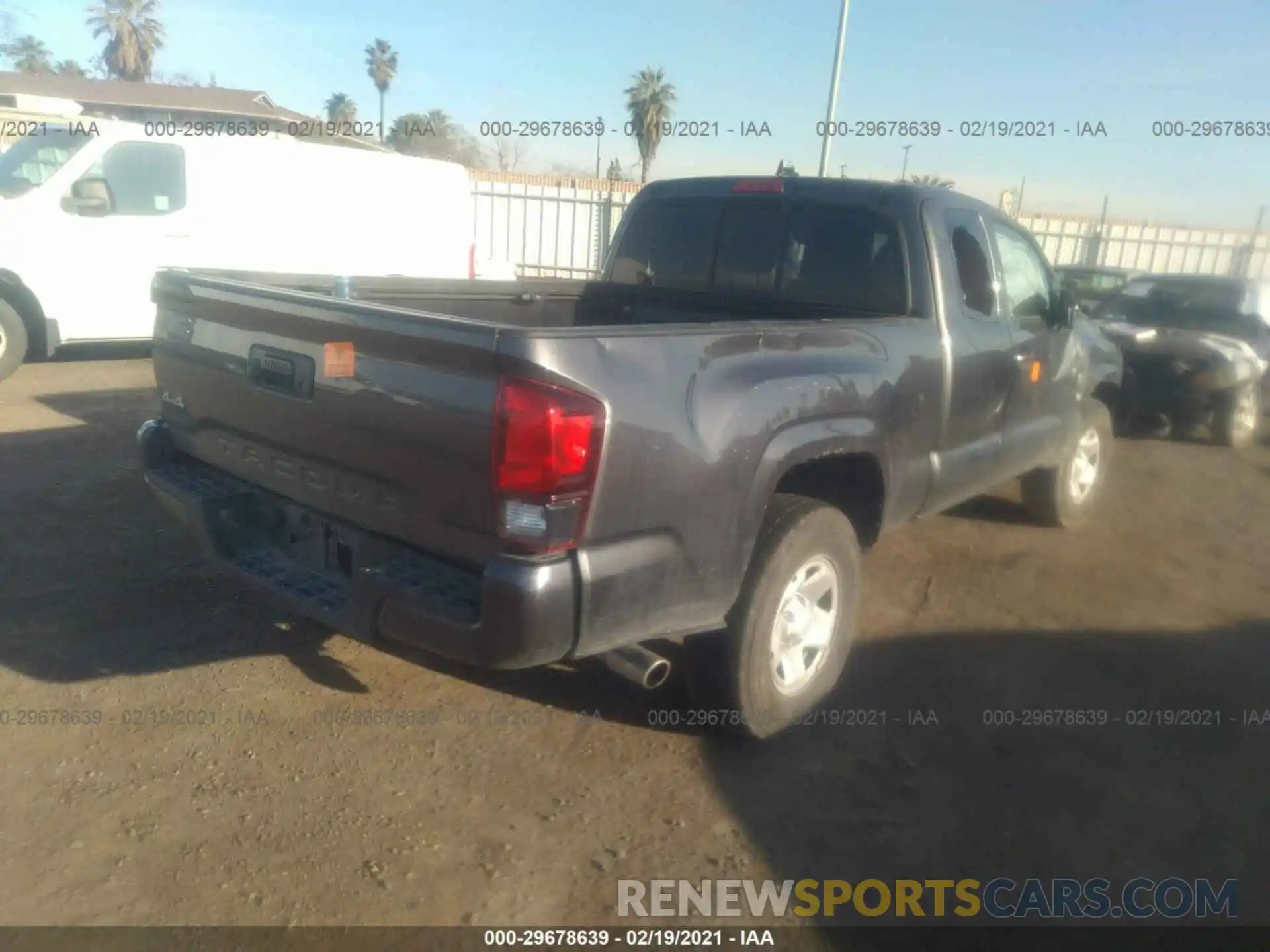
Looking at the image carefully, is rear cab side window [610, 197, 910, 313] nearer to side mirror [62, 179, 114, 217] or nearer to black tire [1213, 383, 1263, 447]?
side mirror [62, 179, 114, 217]

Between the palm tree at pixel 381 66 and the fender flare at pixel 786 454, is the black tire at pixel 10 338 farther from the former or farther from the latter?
the palm tree at pixel 381 66

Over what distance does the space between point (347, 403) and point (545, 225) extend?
15161mm

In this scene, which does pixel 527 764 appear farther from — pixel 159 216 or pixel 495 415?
pixel 159 216

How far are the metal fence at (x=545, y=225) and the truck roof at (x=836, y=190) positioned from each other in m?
12.5

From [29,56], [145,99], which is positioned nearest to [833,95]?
[145,99]

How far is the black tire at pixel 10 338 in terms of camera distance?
330 inches

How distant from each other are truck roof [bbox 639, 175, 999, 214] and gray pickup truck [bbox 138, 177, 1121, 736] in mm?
14

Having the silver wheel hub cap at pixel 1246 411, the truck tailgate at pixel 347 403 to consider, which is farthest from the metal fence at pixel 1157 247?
the truck tailgate at pixel 347 403

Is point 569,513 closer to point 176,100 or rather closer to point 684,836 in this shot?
point 684,836

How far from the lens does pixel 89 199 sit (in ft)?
28.2

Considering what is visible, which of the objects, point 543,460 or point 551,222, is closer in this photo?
point 543,460

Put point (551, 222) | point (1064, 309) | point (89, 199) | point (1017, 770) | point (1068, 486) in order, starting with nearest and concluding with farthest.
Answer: point (1017, 770), point (1064, 309), point (1068, 486), point (89, 199), point (551, 222)

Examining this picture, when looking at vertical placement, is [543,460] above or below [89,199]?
below

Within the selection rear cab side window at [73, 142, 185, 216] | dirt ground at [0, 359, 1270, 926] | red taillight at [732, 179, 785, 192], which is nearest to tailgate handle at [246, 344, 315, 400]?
dirt ground at [0, 359, 1270, 926]
